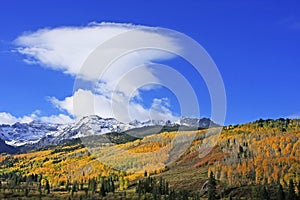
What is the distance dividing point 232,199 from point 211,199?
1468 centimetres

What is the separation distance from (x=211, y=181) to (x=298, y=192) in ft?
123

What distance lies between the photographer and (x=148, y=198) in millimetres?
197750

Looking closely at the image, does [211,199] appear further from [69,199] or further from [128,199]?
[69,199]

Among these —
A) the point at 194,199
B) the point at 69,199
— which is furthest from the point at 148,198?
the point at 69,199

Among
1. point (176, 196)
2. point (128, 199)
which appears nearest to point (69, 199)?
point (128, 199)

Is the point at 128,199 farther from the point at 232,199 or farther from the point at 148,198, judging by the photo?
the point at 232,199

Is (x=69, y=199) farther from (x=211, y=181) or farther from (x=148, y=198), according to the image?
(x=211, y=181)

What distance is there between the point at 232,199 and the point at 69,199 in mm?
72482

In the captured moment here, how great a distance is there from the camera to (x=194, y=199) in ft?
609

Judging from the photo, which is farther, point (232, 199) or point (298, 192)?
point (232, 199)

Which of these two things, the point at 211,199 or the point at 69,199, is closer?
the point at 211,199

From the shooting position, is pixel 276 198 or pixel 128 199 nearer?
pixel 276 198

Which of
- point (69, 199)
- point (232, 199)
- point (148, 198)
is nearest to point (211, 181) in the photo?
point (232, 199)

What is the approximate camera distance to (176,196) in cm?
19150
